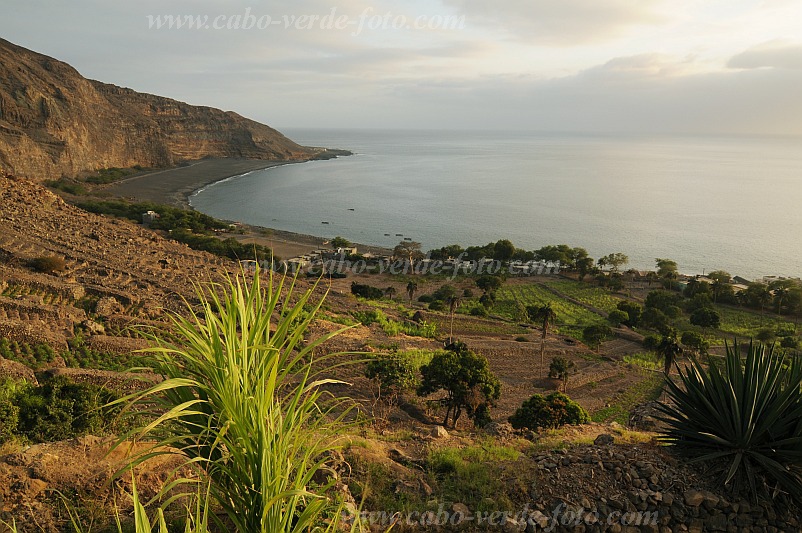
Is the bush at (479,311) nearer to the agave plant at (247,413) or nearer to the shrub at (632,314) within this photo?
the shrub at (632,314)

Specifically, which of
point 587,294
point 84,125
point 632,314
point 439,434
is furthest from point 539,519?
point 84,125

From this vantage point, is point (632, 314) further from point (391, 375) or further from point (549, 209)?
point (549, 209)

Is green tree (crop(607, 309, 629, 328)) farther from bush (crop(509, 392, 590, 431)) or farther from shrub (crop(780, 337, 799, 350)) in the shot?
bush (crop(509, 392, 590, 431))

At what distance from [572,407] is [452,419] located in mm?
3945

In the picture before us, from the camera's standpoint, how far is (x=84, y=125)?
321 ft

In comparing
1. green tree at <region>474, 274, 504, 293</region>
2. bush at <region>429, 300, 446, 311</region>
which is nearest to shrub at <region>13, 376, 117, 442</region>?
bush at <region>429, 300, 446, 311</region>

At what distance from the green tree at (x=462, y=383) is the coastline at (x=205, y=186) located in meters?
29.5

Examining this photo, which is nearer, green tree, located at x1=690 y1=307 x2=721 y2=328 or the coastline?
green tree, located at x1=690 y1=307 x2=721 y2=328

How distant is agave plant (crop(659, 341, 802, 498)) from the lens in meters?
6.66

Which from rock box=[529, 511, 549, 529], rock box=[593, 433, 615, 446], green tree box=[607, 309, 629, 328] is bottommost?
green tree box=[607, 309, 629, 328]

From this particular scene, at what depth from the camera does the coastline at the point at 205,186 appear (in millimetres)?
65438

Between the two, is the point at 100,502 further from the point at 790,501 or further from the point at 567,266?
the point at 567,266

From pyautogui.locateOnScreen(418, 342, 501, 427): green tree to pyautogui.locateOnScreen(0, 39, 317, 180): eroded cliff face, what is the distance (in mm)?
56316

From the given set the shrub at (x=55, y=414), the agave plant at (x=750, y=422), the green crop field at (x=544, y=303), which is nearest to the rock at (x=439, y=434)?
the agave plant at (x=750, y=422)
